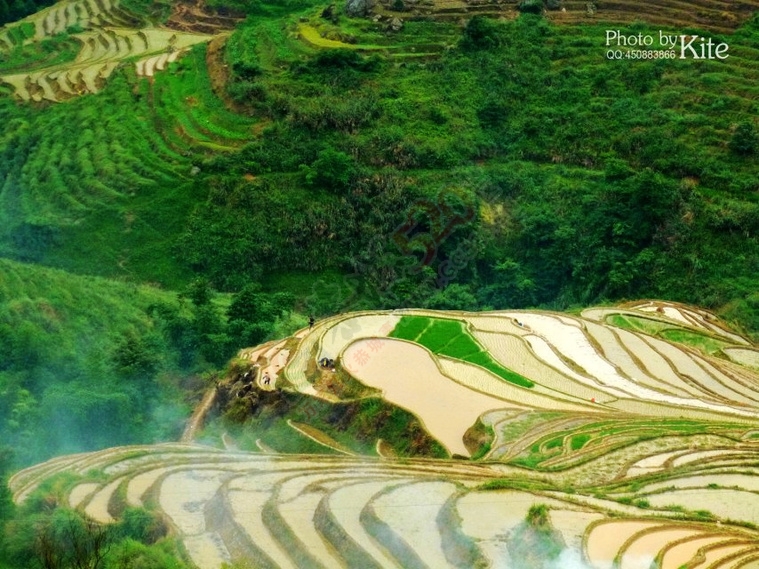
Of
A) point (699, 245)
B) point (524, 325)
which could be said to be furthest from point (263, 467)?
point (699, 245)

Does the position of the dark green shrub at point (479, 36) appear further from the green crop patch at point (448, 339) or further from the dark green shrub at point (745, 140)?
the green crop patch at point (448, 339)

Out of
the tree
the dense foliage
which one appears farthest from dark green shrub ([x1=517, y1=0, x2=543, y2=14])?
the tree

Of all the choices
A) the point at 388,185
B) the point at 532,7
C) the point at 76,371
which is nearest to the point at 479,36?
the point at 532,7

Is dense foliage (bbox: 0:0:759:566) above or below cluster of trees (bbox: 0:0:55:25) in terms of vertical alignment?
below

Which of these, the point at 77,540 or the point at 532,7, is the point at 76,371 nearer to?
the point at 77,540

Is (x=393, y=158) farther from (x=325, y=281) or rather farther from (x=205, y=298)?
(x=205, y=298)

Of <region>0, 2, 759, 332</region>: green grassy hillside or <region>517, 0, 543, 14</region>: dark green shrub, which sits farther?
<region>517, 0, 543, 14</region>: dark green shrub

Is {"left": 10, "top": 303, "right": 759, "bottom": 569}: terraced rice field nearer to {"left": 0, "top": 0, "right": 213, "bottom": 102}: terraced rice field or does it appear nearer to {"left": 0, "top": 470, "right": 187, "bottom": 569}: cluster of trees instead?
{"left": 0, "top": 470, "right": 187, "bottom": 569}: cluster of trees
